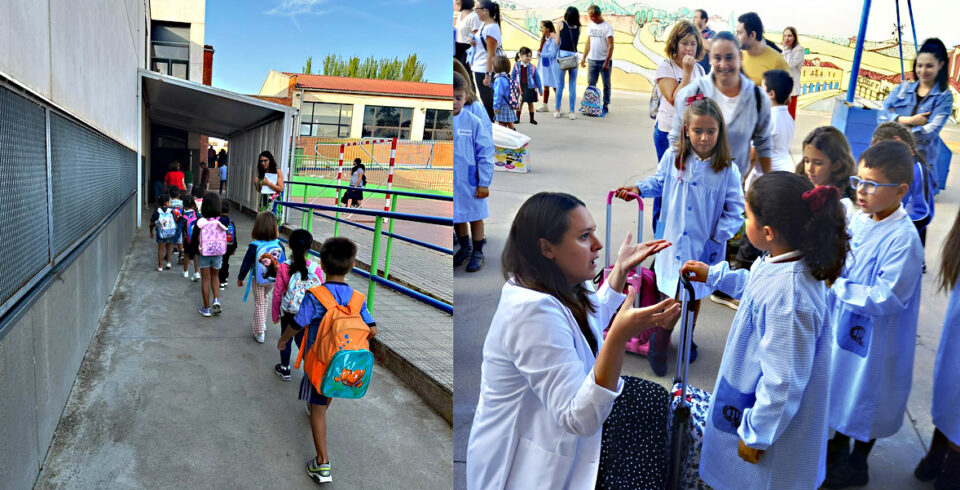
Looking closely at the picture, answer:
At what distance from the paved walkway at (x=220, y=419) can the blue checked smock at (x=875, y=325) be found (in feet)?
5.52

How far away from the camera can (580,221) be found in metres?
1.46

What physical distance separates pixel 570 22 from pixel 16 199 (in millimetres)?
2012

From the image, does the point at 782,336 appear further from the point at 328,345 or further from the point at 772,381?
the point at 328,345

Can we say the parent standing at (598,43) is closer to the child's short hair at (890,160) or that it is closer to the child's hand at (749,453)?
the child's short hair at (890,160)

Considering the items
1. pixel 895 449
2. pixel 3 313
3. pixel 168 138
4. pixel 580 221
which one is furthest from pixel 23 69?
pixel 168 138

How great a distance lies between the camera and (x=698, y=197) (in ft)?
6.57

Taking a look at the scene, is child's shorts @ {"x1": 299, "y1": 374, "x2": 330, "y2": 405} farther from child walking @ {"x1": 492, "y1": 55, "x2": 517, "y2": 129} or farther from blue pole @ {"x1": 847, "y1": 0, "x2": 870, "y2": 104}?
blue pole @ {"x1": 847, "y1": 0, "x2": 870, "y2": 104}

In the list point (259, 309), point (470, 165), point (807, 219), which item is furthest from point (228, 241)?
point (807, 219)

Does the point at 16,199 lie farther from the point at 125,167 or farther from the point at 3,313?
the point at 125,167

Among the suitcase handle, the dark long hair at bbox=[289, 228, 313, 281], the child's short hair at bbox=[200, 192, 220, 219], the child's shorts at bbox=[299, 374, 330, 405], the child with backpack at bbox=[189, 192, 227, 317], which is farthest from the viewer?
the child's short hair at bbox=[200, 192, 220, 219]

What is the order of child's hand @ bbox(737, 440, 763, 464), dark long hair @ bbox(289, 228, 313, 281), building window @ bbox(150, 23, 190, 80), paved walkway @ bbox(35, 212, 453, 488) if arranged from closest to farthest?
child's hand @ bbox(737, 440, 763, 464)
paved walkway @ bbox(35, 212, 453, 488)
dark long hair @ bbox(289, 228, 313, 281)
building window @ bbox(150, 23, 190, 80)

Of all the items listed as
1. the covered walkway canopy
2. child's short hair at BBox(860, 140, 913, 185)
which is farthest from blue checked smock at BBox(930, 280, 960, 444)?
the covered walkway canopy

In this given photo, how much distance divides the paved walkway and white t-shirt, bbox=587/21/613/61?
195 cm

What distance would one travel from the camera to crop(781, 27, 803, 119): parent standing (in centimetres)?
211
